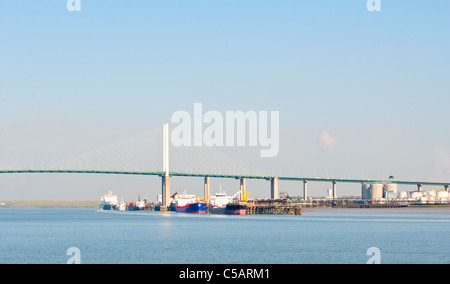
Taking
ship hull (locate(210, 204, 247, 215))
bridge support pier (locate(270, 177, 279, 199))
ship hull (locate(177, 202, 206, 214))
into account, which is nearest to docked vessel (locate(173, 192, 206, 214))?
ship hull (locate(177, 202, 206, 214))

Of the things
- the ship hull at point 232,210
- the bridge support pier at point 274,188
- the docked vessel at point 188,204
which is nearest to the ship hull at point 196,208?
the docked vessel at point 188,204

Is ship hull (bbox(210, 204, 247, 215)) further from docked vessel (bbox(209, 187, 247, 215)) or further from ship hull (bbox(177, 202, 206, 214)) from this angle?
ship hull (bbox(177, 202, 206, 214))

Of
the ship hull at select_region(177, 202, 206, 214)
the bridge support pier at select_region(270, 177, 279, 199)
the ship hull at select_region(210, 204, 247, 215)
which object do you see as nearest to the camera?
the ship hull at select_region(210, 204, 247, 215)

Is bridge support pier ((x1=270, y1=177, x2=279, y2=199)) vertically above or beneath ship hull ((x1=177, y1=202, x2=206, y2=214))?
above

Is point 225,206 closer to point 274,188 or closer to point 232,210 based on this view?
point 232,210

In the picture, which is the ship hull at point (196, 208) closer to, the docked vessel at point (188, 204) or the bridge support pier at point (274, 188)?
the docked vessel at point (188, 204)

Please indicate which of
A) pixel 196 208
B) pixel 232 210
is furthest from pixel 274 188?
pixel 232 210

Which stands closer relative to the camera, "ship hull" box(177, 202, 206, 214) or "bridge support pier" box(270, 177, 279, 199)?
"ship hull" box(177, 202, 206, 214)

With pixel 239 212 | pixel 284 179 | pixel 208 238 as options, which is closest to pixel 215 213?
pixel 239 212

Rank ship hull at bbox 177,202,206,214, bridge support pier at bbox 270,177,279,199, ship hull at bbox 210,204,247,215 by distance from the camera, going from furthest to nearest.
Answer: bridge support pier at bbox 270,177,279,199 < ship hull at bbox 177,202,206,214 < ship hull at bbox 210,204,247,215

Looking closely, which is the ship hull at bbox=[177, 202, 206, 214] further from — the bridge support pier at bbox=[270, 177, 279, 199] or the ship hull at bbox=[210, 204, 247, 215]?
the bridge support pier at bbox=[270, 177, 279, 199]

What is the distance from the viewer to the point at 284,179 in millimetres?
180375
